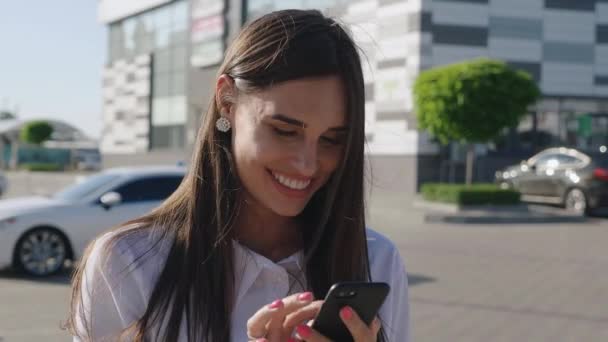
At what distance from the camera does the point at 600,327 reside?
19.9 ft

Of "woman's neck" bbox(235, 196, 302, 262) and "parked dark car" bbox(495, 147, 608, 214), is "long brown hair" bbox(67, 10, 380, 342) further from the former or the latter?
"parked dark car" bbox(495, 147, 608, 214)

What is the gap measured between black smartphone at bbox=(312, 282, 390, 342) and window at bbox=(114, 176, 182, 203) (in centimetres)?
794

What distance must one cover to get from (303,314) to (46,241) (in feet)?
26.1

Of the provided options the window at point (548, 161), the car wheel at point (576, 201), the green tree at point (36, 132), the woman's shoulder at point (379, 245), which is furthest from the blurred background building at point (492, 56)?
the green tree at point (36, 132)

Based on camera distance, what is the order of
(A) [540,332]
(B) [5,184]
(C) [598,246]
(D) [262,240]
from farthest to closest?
(B) [5,184]
(C) [598,246]
(A) [540,332]
(D) [262,240]

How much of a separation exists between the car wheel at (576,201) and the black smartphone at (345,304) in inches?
658

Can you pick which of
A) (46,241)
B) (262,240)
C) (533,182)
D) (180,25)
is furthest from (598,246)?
(180,25)

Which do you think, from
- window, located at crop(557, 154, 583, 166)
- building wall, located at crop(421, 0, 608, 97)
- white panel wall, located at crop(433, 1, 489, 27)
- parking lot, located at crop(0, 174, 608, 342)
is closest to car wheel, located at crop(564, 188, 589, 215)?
window, located at crop(557, 154, 583, 166)

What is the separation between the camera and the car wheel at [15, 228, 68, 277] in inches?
335

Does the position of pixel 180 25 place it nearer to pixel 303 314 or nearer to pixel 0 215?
pixel 0 215

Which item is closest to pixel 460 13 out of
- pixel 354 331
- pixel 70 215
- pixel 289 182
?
pixel 70 215

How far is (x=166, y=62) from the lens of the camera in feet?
136

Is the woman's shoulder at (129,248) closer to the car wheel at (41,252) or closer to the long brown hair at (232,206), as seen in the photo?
the long brown hair at (232,206)

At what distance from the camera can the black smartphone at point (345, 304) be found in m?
1.24
